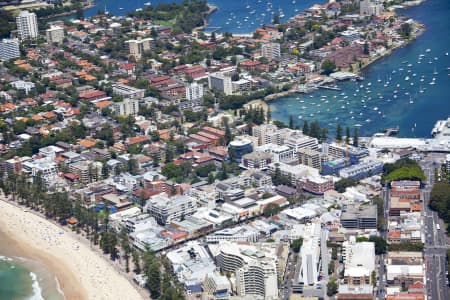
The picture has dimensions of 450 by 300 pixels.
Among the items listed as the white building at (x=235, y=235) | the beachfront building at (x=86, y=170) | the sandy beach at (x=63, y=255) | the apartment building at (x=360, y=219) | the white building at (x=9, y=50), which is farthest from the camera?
the white building at (x=9, y=50)

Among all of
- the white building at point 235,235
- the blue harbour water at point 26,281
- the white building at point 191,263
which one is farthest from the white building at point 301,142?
the blue harbour water at point 26,281

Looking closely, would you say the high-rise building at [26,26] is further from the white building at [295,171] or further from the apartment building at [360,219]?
the apartment building at [360,219]

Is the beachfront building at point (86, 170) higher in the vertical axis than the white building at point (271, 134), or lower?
lower

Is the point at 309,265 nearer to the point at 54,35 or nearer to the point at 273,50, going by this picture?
the point at 273,50

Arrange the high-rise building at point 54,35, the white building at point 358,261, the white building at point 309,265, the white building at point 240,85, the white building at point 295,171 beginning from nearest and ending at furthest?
1. the white building at point 358,261
2. the white building at point 309,265
3. the white building at point 295,171
4. the white building at point 240,85
5. the high-rise building at point 54,35

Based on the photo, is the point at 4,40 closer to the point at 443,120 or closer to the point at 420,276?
the point at 443,120

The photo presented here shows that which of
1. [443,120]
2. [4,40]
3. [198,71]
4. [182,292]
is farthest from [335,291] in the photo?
[4,40]
